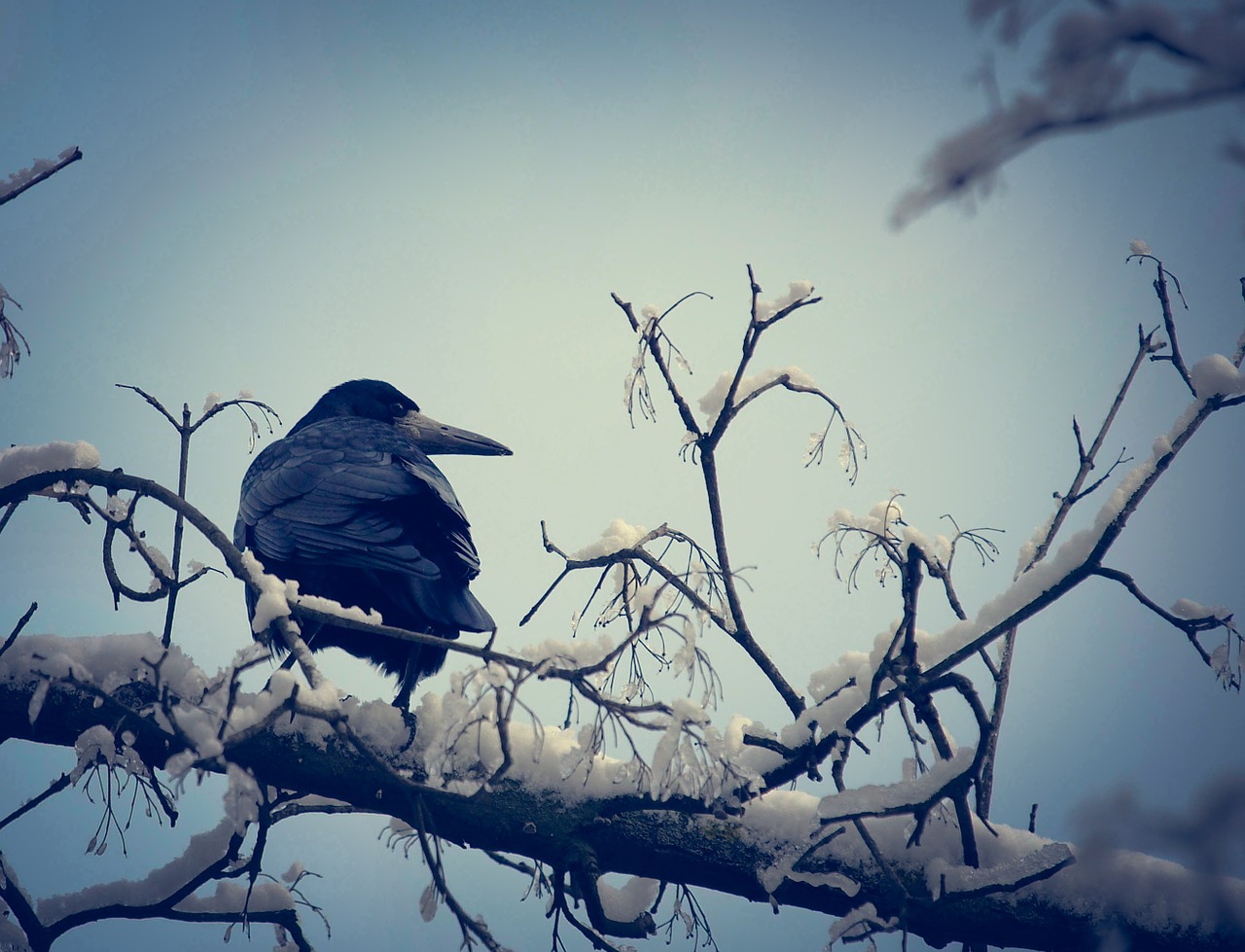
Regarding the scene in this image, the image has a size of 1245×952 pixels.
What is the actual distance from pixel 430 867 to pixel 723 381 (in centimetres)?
137

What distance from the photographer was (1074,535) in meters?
1.83

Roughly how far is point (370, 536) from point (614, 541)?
1243mm

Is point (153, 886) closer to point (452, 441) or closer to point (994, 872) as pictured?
point (994, 872)

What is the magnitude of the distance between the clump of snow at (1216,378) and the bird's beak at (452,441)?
12.4ft

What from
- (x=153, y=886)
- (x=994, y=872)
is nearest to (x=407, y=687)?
(x=153, y=886)

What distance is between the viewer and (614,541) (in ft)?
8.23

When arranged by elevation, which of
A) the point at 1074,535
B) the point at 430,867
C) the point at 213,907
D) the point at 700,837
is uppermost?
the point at 1074,535

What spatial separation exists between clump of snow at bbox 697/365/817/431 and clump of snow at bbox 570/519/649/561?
0.36m

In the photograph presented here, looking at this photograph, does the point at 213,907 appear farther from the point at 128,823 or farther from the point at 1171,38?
the point at 1171,38

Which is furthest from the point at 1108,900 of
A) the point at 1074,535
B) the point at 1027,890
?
the point at 1074,535

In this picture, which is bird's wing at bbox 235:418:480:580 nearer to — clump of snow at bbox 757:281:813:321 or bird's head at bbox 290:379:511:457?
bird's head at bbox 290:379:511:457

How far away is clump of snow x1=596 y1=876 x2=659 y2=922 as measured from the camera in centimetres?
223

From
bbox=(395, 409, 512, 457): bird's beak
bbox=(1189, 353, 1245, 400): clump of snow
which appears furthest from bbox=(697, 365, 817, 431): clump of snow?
bbox=(395, 409, 512, 457): bird's beak

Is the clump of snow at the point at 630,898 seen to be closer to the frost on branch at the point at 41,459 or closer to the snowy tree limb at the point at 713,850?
the snowy tree limb at the point at 713,850
